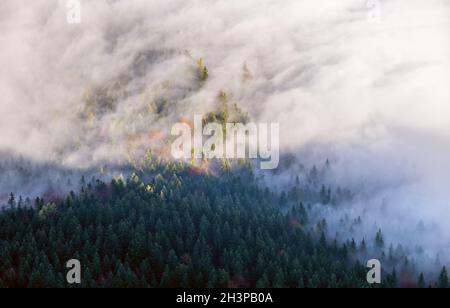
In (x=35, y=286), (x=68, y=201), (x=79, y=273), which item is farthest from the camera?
(x=68, y=201)

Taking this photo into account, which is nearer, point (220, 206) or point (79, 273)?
point (79, 273)

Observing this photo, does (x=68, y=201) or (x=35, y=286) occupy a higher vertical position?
(x=68, y=201)
